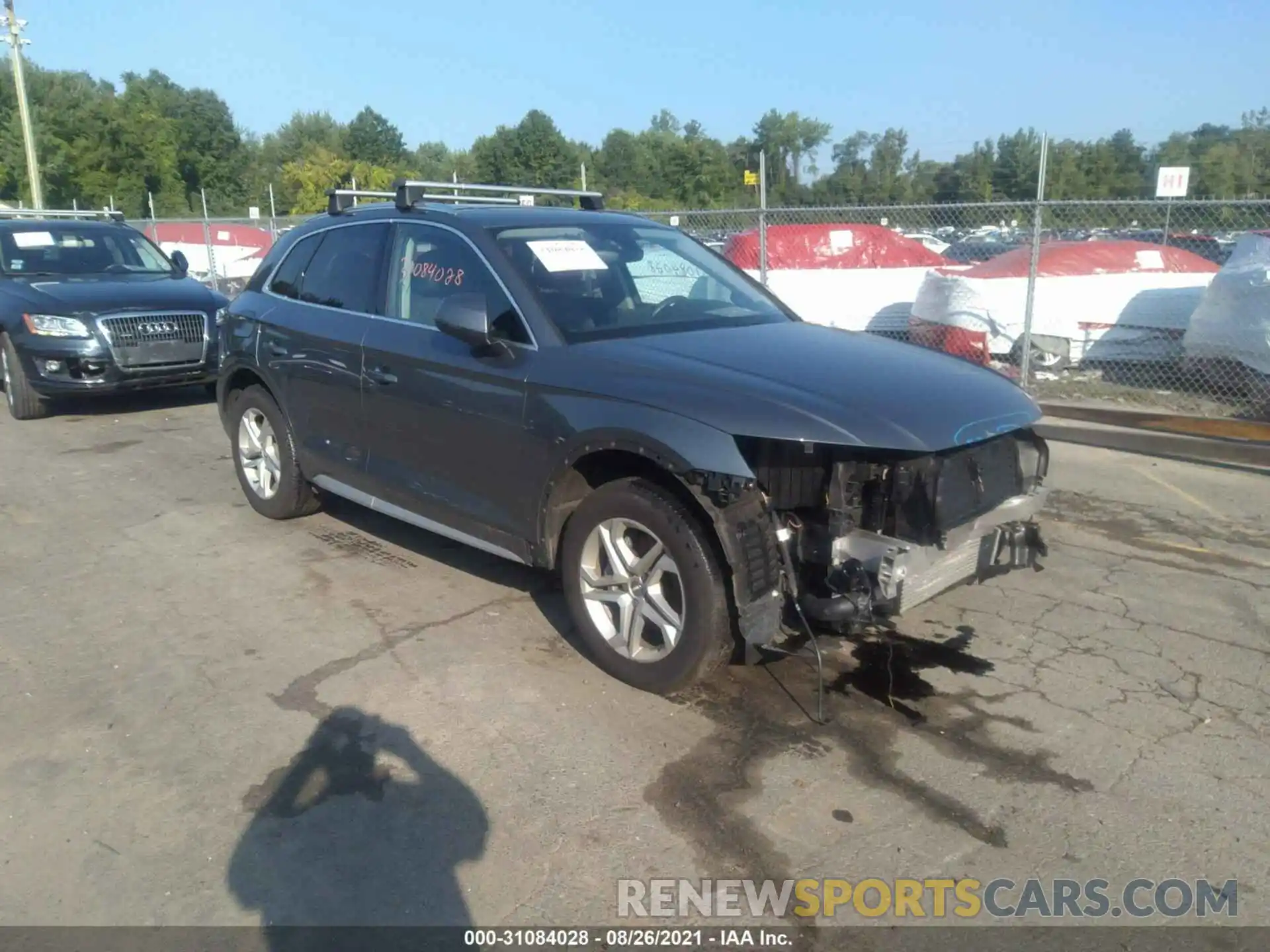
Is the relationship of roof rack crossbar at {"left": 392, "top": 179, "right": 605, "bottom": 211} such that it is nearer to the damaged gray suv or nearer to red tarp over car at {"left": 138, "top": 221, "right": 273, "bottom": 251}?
the damaged gray suv

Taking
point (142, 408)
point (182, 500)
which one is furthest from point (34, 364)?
point (182, 500)

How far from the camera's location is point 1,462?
8133 mm

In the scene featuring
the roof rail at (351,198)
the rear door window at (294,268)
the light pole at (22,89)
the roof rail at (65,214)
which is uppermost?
the light pole at (22,89)

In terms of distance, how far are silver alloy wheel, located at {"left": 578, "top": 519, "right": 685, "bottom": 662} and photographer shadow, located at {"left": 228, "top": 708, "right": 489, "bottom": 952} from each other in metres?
0.91

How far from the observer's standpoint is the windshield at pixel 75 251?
33.1 feet

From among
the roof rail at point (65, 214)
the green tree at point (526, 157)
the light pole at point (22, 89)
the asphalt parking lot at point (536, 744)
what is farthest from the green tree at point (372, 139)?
the asphalt parking lot at point (536, 744)

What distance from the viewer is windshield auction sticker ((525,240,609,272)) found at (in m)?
4.57

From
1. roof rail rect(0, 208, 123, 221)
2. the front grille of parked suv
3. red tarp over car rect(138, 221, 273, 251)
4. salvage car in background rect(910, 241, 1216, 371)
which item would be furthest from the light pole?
salvage car in background rect(910, 241, 1216, 371)

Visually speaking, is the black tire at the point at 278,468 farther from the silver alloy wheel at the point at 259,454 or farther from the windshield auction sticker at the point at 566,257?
the windshield auction sticker at the point at 566,257

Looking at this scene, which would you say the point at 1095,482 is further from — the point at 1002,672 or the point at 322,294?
the point at 322,294

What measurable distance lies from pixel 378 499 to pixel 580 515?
1586mm

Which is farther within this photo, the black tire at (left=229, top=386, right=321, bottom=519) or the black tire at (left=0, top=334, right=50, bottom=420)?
the black tire at (left=0, top=334, right=50, bottom=420)

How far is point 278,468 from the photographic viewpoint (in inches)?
242

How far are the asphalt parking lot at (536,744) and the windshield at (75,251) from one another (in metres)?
5.52
